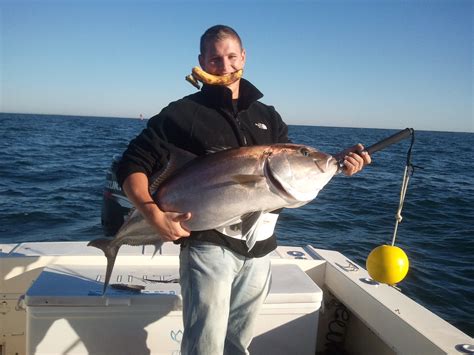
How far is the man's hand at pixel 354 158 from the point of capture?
8.13ft

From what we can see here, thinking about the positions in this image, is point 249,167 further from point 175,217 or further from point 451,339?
point 451,339

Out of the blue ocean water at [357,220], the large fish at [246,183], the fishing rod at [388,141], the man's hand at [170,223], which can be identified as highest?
the fishing rod at [388,141]

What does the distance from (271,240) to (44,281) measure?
6.39ft

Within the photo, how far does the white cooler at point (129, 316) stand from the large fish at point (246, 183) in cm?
117

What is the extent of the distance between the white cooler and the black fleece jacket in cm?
101

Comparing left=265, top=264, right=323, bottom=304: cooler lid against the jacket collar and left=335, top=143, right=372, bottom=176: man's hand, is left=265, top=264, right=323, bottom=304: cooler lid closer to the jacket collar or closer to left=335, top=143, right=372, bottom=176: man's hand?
left=335, top=143, right=372, bottom=176: man's hand

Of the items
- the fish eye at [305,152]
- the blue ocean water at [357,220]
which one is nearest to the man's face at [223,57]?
the fish eye at [305,152]

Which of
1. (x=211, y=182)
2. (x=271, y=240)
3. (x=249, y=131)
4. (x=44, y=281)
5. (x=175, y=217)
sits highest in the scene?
(x=249, y=131)

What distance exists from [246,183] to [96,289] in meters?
1.78

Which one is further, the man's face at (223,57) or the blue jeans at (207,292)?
the man's face at (223,57)

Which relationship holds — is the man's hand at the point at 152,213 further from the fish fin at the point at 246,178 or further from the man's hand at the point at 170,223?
the fish fin at the point at 246,178

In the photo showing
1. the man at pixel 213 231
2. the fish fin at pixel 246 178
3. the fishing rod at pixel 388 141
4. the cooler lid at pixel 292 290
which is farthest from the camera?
the cooler lid at pixel 292 290

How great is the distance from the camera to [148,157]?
2.59 m

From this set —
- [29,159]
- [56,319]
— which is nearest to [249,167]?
[56,319]
